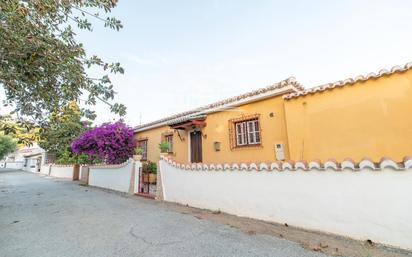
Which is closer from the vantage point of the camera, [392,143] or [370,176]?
[370,176]

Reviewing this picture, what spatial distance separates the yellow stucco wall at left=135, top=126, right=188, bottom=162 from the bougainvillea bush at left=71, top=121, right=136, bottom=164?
1242mm

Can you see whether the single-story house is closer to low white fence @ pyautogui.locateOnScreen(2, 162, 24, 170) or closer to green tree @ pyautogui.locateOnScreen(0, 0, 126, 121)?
green tree @ pyautogui.locateOnScreen(0, 0, 126, 121)

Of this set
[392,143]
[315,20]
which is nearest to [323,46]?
[315,20]

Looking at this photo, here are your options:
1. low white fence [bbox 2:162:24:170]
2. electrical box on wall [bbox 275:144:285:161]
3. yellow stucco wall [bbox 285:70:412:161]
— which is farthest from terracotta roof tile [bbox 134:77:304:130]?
low white fence [bbox 2:162:24:170]

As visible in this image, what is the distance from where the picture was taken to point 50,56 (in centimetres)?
467

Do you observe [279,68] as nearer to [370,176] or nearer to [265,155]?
[265,155]

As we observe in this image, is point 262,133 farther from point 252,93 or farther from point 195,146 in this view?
point 195,146

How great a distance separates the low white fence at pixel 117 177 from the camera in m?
10.3

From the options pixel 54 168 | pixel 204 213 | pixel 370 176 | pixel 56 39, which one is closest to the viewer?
pixel 370 176

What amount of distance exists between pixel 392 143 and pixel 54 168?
32535 mm

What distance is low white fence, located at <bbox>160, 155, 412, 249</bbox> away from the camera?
3.65 meters

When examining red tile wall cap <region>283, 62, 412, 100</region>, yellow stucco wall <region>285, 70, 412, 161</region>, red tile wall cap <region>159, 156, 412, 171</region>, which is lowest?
red tile wall cap <region>159, 156, 412, 171</region>

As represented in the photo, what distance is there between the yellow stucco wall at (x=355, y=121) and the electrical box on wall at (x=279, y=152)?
1.47ft

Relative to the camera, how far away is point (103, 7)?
5.11 m
